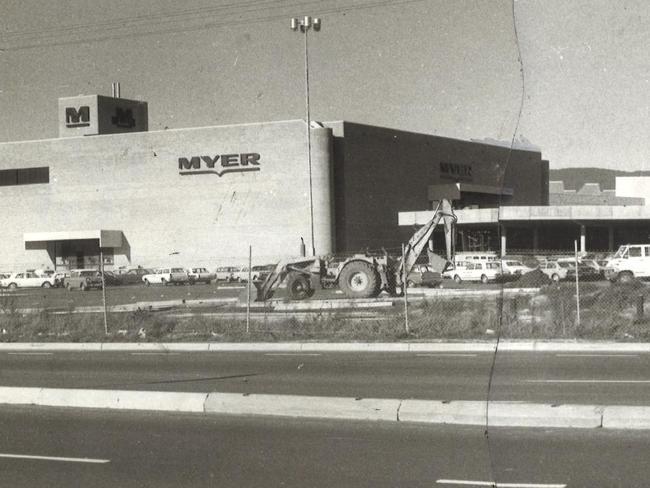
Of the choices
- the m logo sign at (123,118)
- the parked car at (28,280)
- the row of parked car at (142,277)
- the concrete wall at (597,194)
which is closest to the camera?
the concrete wall at (597,194)

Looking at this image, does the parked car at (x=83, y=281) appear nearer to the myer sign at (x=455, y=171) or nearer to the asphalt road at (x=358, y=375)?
the myer sign at (x=455, y=171)

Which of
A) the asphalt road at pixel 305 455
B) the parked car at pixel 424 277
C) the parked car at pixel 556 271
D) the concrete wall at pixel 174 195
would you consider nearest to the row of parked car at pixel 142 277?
the concrete wall at pixel 174 195

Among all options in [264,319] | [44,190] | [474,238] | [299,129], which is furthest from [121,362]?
[44,190]

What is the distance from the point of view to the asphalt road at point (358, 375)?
40.9 feet

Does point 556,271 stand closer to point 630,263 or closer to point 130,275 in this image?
point 630,263

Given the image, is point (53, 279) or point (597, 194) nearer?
point (597, 194)

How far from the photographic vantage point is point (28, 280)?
66125 mm

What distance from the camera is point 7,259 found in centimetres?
7906

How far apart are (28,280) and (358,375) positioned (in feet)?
181

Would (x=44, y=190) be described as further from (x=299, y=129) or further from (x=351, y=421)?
(x=351, y=421)

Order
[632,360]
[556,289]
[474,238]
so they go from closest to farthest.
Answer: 1. [632,360]
2. [556,289]
3. [474,238]

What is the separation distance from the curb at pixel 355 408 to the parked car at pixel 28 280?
54.0 m

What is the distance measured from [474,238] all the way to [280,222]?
571 inches

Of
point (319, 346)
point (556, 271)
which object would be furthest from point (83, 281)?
point (319, 346)
